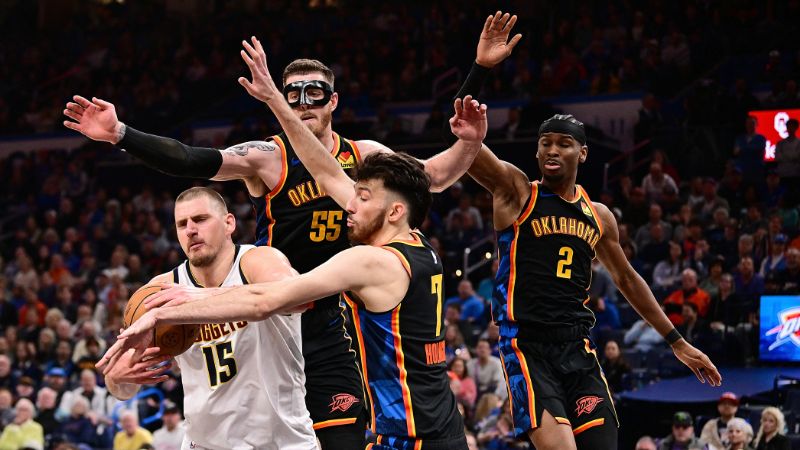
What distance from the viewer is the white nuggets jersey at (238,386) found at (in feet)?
18.4

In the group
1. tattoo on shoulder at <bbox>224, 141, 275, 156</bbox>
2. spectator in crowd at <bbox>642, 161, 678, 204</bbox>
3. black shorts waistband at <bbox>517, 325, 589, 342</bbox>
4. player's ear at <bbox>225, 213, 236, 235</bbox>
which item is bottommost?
black shorts waistband at <bbox>517, 325, 589, 342</bbox>

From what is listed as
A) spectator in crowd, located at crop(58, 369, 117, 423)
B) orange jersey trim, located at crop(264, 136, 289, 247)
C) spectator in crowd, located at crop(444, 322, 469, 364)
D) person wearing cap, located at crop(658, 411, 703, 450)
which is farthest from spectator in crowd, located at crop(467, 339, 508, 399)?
orange jersey trim, located at crop(264, 136, 289, 247)

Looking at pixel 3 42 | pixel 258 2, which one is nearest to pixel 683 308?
pixel 258 2

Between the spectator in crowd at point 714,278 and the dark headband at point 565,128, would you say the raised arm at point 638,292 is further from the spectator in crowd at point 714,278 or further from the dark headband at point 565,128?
the spectator in crowd at point 714,278

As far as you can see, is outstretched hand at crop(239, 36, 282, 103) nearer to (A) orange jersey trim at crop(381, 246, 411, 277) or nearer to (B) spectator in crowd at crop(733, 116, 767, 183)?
(A) orange jersey trim at crop(381, 246, 411, 277)

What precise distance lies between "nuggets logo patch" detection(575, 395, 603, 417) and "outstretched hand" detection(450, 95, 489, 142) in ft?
5.18

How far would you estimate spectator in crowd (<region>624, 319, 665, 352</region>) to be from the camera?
12781 mm

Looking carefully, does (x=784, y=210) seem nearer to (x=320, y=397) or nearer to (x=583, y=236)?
(x=583, y=236)

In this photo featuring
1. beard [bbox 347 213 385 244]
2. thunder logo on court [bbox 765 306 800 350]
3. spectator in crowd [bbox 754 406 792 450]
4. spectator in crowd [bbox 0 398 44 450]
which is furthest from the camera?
spectator in crowd [bbox 0 398 44 450]

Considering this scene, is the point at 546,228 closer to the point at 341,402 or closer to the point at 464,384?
the point at 341,402

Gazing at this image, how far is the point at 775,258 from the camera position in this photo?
1277cm

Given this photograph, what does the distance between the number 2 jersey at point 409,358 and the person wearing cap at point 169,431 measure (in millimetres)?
8620

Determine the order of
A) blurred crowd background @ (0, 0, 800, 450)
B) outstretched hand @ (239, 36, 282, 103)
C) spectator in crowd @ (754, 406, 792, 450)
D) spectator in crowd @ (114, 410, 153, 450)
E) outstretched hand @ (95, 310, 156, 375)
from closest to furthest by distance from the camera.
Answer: outstretched hand @ (95, 310, 156, 375)
outstretched hand @ (239, 36, 282, 103)
spectator in crowd @ (754, 406, 792, 450)
blurred crowd background @ (0, 0, 800, 450)
spectator in crowd @ (114, 410, 153, 450)

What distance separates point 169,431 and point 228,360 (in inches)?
325
